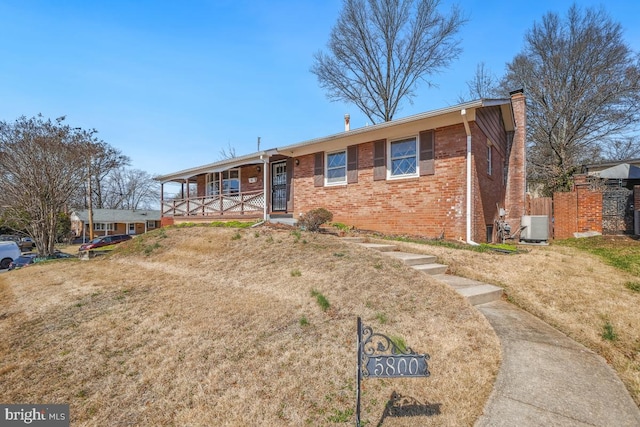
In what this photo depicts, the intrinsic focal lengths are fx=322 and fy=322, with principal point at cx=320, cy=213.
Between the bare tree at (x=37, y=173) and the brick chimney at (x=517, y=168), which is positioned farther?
the bare tree at (x=37, y=173)

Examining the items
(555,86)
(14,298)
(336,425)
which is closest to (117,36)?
(14,298)

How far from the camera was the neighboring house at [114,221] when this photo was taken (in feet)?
132

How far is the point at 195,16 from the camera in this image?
8.95 metres

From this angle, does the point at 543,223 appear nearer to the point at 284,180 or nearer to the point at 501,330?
the point at 501,330

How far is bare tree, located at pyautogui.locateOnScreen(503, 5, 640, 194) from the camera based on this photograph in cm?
1828

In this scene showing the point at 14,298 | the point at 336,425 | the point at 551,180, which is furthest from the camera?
the point at 551,180

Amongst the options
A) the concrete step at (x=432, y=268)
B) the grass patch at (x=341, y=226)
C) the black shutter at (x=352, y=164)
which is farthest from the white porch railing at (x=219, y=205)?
the concrete step at (x=432, y=268)

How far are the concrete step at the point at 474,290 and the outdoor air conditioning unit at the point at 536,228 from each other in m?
6.59

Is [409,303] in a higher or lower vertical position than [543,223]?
lower

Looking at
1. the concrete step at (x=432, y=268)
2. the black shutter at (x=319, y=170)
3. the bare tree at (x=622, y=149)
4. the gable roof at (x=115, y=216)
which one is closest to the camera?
the concrete step at (x=432, y=268)

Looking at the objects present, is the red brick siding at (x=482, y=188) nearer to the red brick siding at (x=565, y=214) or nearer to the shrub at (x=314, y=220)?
the red brick siding at (x=565, y=214)

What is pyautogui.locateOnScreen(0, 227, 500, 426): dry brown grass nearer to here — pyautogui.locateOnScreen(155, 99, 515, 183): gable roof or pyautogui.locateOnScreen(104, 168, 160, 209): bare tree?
pyautogui.locateOnScreen(155, 99, 515, 183): gable roof

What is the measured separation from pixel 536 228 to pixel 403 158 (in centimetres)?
533

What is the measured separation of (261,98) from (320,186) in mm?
6099
